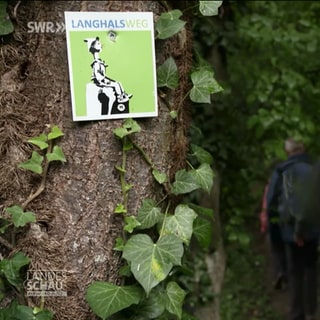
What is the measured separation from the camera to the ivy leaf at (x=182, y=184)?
1.56m

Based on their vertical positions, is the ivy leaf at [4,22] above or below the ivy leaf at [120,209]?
above

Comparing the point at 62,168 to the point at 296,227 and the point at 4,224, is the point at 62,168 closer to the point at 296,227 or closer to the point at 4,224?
the point at 4,224

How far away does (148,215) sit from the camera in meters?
1.50

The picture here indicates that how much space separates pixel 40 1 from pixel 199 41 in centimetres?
232

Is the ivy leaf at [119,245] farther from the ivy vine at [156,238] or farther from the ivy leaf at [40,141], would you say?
the ivy leaf at [40,141]

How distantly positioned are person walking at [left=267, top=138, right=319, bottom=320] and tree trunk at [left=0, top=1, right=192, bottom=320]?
8.80 feet

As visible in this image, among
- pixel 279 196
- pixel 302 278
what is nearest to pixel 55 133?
pixel 279 196

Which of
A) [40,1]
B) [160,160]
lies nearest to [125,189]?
[160,160]

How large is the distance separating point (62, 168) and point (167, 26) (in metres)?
0.39

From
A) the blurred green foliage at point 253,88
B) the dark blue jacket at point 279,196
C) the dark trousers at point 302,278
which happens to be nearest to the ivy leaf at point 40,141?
the blurred green foliage at point 253,88

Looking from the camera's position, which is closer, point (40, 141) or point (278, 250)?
point (40, 141)

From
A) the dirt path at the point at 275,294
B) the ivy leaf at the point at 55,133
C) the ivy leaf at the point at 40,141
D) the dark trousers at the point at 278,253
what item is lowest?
the dirt path at the point at 275,294

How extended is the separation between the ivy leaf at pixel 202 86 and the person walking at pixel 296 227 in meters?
2.49

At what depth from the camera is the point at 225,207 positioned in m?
4.11
